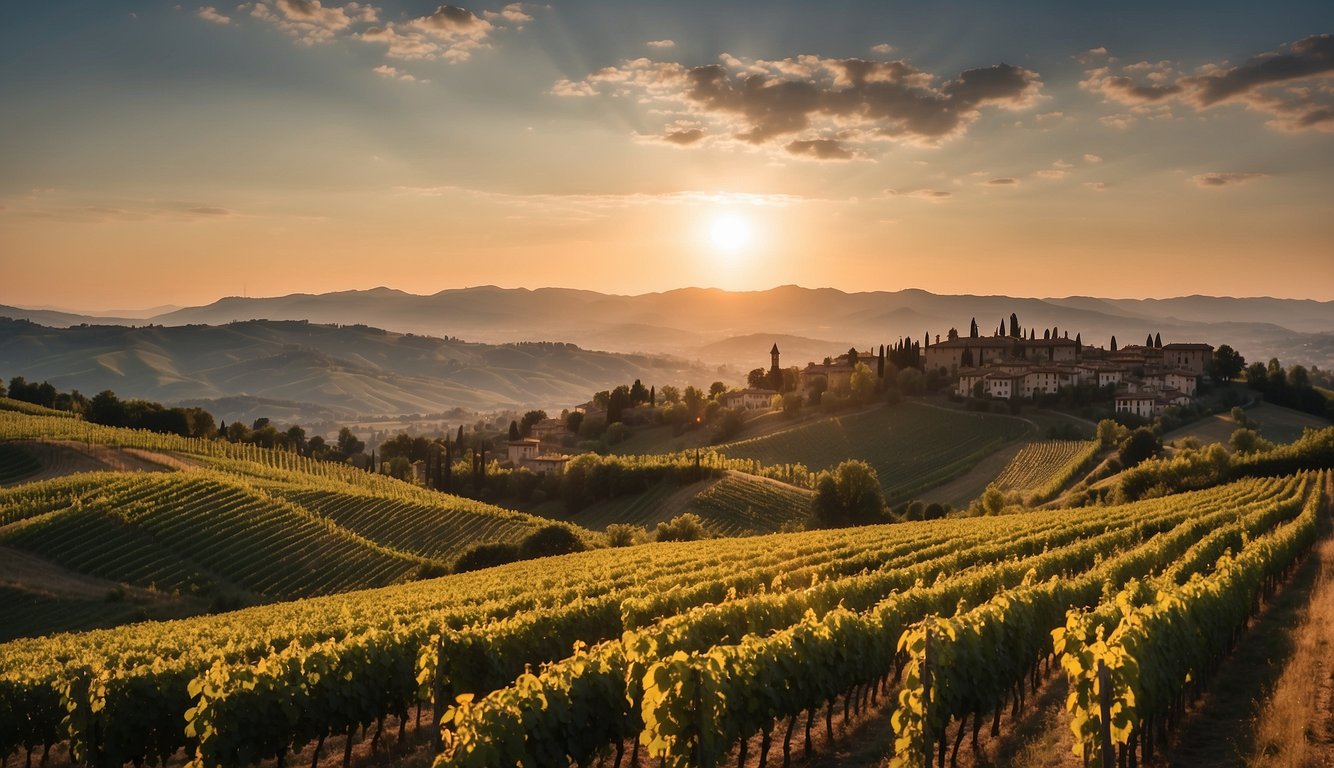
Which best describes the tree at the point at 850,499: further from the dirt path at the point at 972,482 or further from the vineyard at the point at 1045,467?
the vineyard at the point at 1045,467

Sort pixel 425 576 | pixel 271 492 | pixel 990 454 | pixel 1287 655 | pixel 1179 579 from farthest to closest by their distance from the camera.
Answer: pixel 990 454 → pixel 271 492 → pixel 425 576 → pixel 1179 579 → pixel 1287 655

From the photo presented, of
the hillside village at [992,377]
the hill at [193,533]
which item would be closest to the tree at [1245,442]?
the hillside village at [992,377]

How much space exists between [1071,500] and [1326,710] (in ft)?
177

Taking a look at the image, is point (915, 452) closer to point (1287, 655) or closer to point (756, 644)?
point (1287, 655)

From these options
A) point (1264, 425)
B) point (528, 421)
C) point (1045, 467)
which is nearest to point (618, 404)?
point (528, 421)

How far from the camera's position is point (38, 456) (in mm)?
72125

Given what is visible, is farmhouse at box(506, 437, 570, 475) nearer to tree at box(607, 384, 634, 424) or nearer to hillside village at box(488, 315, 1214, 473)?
hillside village at box(488, 315, 1214, 473)

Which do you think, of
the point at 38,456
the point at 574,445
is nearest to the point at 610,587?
the point at 38,456

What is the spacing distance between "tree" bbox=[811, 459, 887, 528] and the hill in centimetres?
1971

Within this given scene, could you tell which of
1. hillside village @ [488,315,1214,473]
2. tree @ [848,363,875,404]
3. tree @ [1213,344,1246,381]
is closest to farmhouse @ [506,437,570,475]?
hillside village @ [488,315,1214,473]

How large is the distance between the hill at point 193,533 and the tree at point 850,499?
1971cm

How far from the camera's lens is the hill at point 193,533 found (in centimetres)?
4569

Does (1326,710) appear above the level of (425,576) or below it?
above

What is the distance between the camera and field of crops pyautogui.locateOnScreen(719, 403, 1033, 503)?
94125 mm
